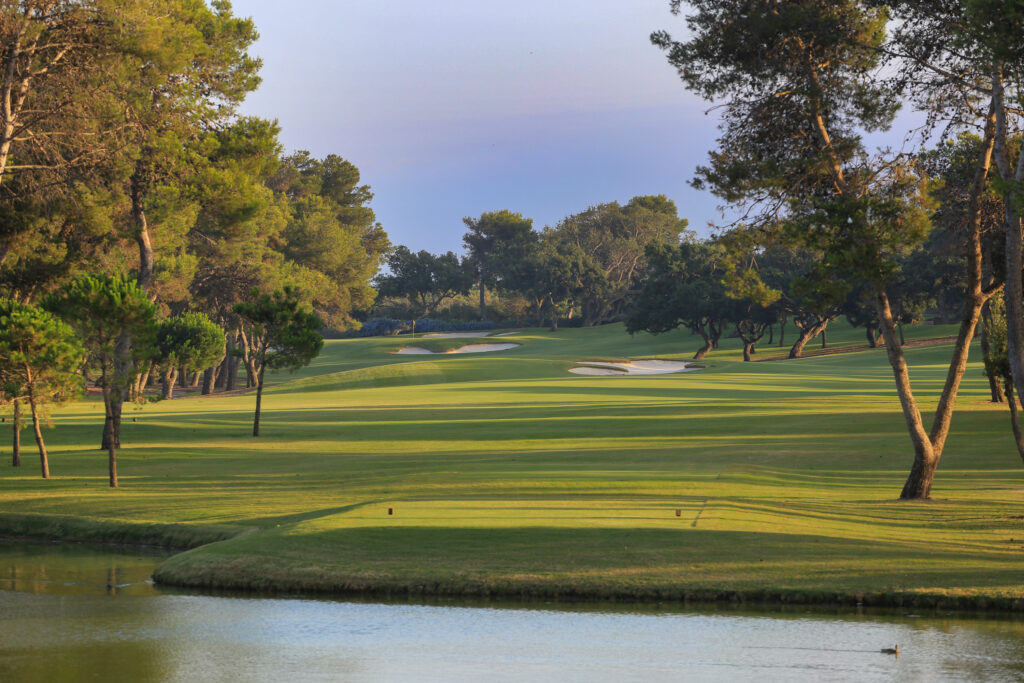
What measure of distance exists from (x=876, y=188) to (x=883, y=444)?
12.5 meters

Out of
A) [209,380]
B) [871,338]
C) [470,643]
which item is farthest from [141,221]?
[871,338]

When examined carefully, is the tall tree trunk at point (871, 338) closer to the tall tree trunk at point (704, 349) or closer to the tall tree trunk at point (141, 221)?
the tall tree trunk at point (704, 349)

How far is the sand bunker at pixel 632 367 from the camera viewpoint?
70312mm

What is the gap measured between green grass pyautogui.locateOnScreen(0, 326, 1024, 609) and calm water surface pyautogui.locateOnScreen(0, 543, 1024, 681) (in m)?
0.84

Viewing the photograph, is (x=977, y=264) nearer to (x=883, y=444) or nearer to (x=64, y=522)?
(x=883, y=444)

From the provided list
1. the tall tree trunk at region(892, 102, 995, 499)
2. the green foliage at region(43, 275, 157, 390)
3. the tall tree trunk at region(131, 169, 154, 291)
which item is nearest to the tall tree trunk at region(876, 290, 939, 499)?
Answer: the tall tree trunk at region(892, 102, 995, 499)

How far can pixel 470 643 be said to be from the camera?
11.7 m

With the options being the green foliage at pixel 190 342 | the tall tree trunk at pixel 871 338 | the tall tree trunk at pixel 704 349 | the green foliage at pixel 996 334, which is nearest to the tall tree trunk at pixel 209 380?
the green foliage at pixel 190 342

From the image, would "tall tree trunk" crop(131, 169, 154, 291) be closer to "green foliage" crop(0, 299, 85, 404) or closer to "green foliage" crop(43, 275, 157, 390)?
"green foliage" crop(0, 299, 85, 404)

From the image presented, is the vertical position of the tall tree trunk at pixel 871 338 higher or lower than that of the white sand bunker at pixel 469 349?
higher

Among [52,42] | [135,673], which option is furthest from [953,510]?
[52,42]

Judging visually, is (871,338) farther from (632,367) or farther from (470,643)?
(470,643)

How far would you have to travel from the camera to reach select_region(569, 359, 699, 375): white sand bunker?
70.3 meters

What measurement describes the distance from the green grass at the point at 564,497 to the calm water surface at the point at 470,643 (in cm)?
84
